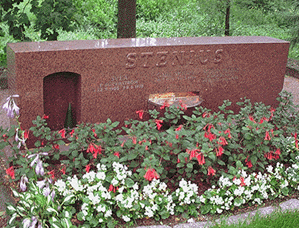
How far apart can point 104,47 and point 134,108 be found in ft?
2.98

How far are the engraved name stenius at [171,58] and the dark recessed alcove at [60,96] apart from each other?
0.74 meters

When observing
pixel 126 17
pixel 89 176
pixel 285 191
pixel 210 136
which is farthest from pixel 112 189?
pixel 126 17

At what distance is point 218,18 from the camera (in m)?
12.1

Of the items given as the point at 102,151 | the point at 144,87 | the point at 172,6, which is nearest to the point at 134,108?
the point at 144,87

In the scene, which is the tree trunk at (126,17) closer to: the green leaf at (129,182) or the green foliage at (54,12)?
the green foliage at (54,12)

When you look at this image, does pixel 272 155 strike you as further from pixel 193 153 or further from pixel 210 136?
pixel 193 153

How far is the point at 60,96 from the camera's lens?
558 cm

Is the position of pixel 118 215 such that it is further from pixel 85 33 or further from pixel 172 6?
pixel 172 6

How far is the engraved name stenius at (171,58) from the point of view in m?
5.57

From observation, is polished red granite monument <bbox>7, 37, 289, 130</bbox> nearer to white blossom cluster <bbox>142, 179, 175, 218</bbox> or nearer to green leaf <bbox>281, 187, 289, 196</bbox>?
white blossom cluster <bbox>142, 179, 175, 218</bbox>

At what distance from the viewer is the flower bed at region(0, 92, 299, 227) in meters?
3.73

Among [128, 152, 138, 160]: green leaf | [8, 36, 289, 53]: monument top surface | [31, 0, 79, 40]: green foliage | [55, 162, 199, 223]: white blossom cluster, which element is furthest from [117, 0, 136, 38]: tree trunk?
[55, 162, 199, 223]: white blossom cluster

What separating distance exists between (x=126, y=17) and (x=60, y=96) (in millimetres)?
3179

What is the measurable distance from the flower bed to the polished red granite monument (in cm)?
88
